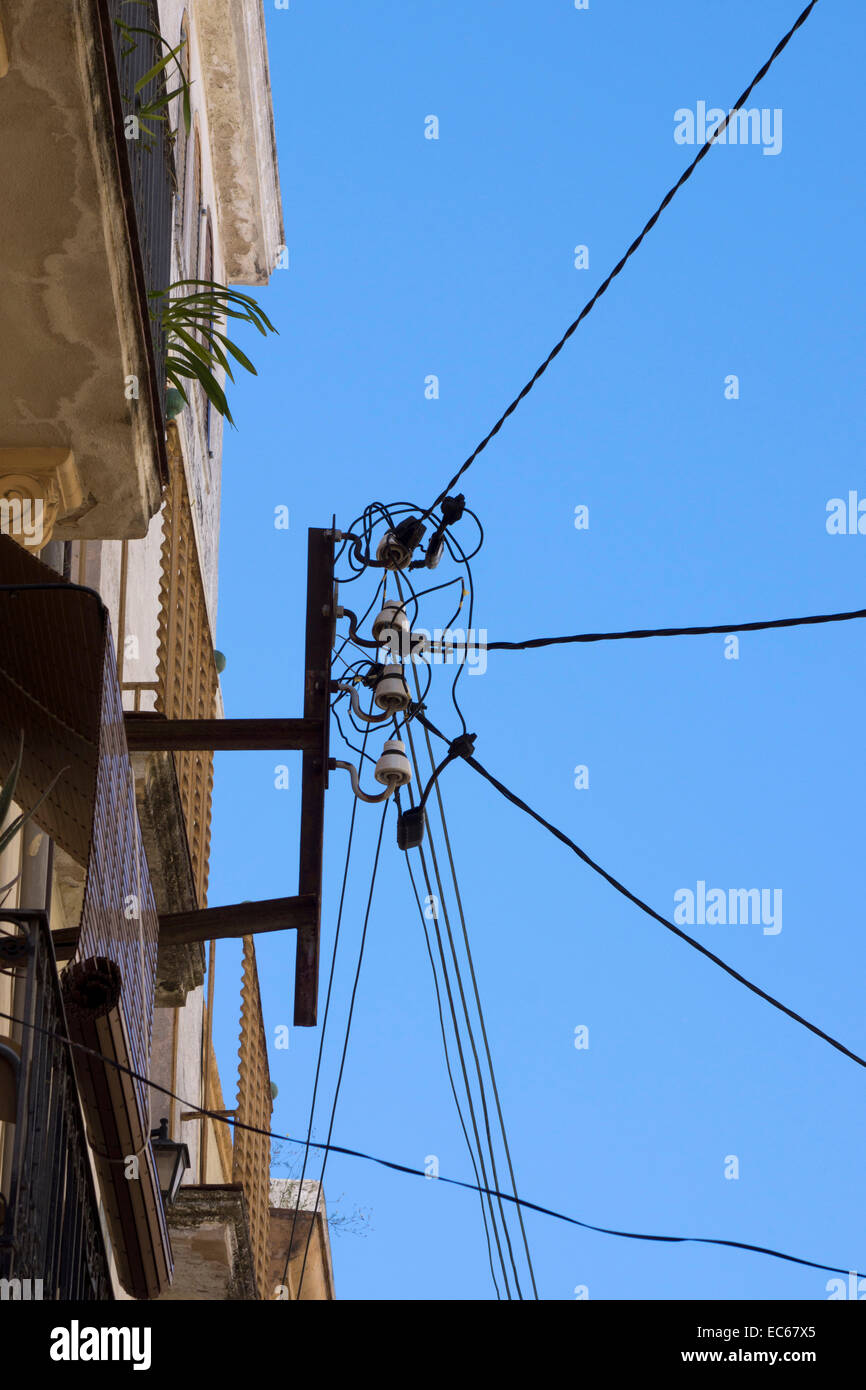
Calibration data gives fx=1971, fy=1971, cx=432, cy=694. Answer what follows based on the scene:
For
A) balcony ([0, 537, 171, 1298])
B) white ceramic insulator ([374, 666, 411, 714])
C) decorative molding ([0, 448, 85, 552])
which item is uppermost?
decorative molding ([0, 448, 85, 552])

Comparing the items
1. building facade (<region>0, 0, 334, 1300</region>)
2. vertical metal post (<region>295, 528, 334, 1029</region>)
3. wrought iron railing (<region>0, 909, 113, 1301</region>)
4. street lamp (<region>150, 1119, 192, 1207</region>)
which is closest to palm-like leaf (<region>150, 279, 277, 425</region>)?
building facade (<region>0, 0, 334, 1300</region>)

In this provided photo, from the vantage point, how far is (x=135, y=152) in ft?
23.1

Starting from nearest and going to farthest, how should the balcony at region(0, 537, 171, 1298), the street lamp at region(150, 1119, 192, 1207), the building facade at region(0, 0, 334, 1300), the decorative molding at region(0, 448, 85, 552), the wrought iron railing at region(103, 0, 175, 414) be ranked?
the building facade at region(0, 0, 334, 1300) < the balcony at region(0, 537, 171, 1298) < the wrought iron railing at region(103, 0, 175, 414) < the decorative molding at region(0, 448, 85, 552) < the street lamp at region(150, 1119, 192, 1207)

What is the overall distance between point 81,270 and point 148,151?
90 cm

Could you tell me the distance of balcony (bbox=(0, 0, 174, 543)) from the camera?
6.04 metres

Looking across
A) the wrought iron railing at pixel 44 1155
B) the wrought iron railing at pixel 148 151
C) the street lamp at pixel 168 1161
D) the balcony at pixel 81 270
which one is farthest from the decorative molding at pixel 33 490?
the street lamp at pixel 168 1161

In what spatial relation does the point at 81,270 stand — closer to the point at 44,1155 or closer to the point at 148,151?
the point at 148,151

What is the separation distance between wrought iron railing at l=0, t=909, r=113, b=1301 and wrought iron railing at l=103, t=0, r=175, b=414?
8.41 feet

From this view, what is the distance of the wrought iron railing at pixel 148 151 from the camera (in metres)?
6.96

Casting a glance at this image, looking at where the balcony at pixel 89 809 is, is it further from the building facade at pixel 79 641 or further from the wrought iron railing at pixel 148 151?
the wrought iron railing at pixel 148 151

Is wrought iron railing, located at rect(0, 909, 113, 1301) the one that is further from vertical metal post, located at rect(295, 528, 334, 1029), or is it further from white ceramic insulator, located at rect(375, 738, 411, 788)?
white ceramic insulator, located at rect(375, 738, 411, 788)

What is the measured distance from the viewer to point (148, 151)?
7.35 m
